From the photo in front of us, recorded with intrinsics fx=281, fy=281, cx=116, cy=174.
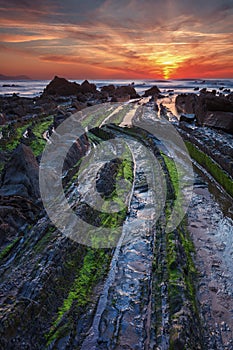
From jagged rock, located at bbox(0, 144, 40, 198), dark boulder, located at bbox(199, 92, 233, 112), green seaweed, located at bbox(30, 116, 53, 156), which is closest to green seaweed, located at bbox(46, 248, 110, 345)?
jagged rock, located at bbox(0, 144, 40, 198)

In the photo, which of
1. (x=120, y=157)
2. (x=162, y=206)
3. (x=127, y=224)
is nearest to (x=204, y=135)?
(x=120, y=157)

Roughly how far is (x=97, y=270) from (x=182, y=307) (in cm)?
175

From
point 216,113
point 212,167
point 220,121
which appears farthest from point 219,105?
point 212,167

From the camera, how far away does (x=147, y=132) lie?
17.8 m

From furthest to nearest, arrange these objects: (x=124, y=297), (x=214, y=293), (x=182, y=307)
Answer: (x=214, y=293)
(x=124, y=297)
(x=182, y=307)

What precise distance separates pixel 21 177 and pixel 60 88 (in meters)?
34.6

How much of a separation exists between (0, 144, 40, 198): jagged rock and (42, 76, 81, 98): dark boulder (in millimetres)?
32864

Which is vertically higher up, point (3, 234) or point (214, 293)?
point (3, 234)

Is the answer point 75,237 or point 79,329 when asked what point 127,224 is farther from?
point 79,329

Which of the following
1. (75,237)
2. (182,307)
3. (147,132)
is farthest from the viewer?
(147,132)

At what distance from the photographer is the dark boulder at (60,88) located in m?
39.9

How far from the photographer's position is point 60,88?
40000mm

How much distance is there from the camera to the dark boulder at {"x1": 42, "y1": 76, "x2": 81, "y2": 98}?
39.9 metres

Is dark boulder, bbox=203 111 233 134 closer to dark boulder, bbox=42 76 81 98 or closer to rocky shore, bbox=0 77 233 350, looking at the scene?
rocky shore, bbox=0 77 233 350
